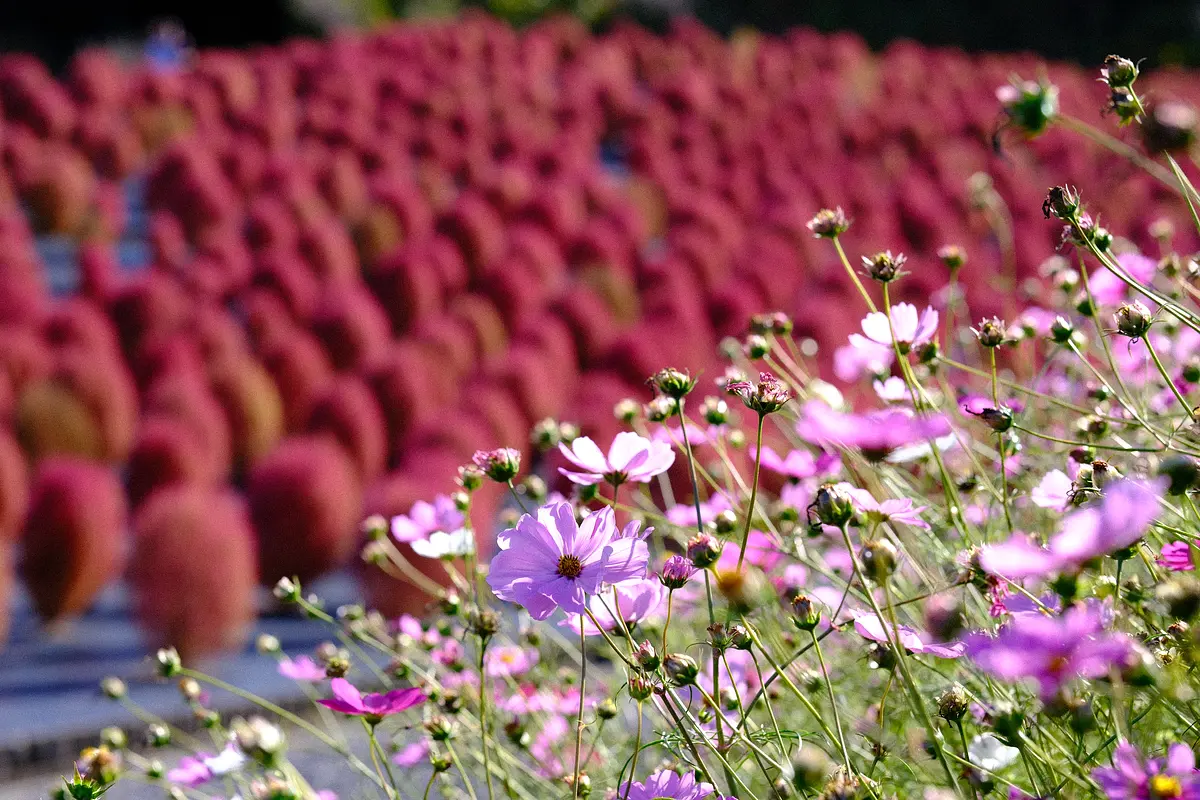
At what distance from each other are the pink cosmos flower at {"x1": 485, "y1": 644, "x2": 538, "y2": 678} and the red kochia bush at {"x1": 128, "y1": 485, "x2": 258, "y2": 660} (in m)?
1.13

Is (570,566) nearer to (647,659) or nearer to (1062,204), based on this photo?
(647,659)

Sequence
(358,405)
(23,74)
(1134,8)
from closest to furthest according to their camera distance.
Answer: (358,405), (23,74), (1134,8)

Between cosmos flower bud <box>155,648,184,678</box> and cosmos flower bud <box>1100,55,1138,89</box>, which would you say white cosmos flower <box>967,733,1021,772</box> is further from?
cosmos flower bud <box>155,648,184,678</box>

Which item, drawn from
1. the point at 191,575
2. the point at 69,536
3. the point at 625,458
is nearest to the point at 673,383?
the point at 625,458

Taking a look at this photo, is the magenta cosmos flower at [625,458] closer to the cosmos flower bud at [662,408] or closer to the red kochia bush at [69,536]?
the cosmos flower bud at [662,408]

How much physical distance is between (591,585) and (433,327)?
220 cm

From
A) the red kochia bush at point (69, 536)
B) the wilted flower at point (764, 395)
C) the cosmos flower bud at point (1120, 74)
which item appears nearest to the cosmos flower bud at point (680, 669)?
the wilted flower at point (764, 395)

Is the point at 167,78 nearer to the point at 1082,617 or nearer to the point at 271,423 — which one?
the point at 271,423

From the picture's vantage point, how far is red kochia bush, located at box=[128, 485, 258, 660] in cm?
187

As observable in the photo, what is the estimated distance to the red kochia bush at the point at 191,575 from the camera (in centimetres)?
187

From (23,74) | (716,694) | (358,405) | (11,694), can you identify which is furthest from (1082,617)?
(23,74)

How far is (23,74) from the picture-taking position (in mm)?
4770

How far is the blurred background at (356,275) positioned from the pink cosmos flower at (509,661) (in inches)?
6.2

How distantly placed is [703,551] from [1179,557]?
0.73 feet
